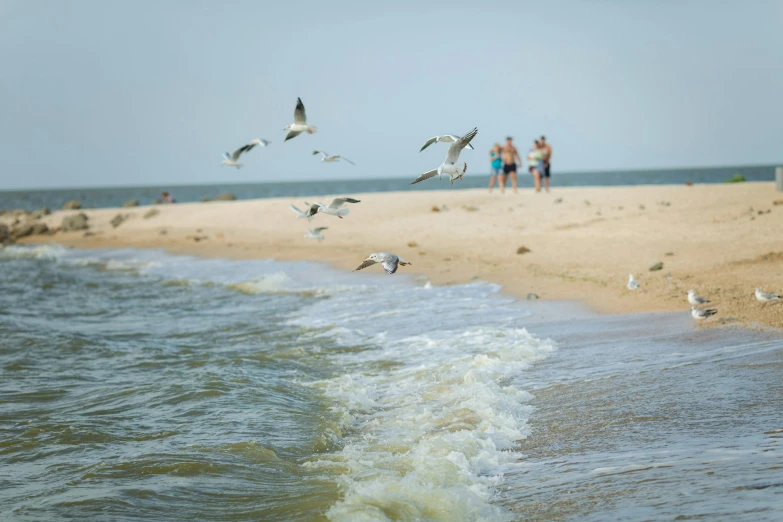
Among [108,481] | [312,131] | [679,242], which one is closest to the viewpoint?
[108,481]

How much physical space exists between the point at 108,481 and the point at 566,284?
787 centimetres

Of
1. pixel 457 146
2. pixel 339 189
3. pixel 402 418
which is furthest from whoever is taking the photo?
pixel 339 189

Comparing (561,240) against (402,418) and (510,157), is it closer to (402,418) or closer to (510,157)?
(510,157)

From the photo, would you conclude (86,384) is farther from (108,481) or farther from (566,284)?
(566,284)

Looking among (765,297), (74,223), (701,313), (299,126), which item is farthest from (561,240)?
(74,223)

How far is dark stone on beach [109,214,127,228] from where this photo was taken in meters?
32.3

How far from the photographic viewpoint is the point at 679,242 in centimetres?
1365

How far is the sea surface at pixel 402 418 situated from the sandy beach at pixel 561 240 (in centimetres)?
137

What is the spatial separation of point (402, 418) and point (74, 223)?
97.6ft

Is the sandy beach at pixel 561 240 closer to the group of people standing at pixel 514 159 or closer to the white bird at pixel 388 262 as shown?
the group of people standing at pixel 514 159

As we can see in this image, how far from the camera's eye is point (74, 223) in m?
32.7

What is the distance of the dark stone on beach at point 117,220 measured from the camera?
32312 millimetres

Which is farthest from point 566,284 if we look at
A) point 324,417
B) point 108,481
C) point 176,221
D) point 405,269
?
point 176,221

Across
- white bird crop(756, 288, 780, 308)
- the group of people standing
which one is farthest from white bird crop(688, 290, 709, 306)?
the group of people standing
